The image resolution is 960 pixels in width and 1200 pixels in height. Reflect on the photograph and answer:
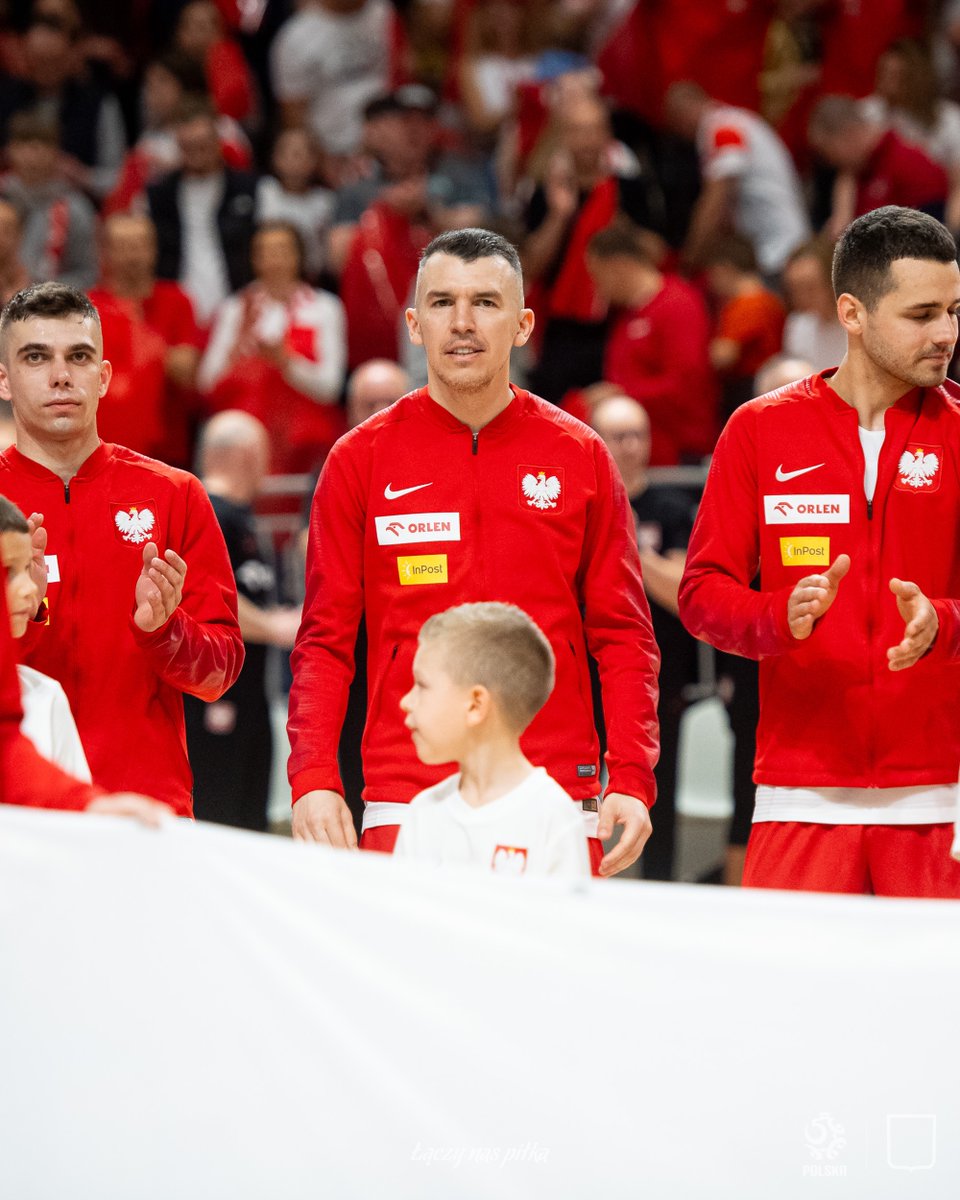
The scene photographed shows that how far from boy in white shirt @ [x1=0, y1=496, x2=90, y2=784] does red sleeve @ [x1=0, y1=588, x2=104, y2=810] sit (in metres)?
0.13

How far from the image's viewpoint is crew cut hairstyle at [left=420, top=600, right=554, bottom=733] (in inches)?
158

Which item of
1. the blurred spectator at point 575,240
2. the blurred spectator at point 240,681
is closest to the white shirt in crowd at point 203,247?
the blurred spectator at point 575,240

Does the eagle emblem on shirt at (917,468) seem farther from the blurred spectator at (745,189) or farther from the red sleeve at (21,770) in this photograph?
the blurred spectator at (745,189)

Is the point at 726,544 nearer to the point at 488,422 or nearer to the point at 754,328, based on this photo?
the point at 488,422

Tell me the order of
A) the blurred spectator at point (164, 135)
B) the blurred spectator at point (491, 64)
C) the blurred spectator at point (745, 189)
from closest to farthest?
the blurred spectator at point (745, 189), the blurred spectator at point (164, 135), the blurred spectator at point (491, 64)

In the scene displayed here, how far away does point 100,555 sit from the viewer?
477cm

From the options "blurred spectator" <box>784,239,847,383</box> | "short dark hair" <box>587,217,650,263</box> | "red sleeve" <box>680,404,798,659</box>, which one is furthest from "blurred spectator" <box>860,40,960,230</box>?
"red sleeve" <box>680,404,798,659</box>

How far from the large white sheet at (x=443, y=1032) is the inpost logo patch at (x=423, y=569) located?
1186mm

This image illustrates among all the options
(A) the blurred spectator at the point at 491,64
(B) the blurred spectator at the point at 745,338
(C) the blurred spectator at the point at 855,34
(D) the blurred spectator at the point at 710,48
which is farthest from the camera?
(A) the blurred spectator at the point at 491,64

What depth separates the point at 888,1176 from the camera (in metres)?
3.51

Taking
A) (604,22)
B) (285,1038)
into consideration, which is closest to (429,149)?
(604,22)

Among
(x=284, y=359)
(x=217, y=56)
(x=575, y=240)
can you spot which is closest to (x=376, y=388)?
(x=284, y=359)

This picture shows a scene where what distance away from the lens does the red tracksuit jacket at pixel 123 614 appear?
15.4 feet

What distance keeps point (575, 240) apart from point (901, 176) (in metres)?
1.75
